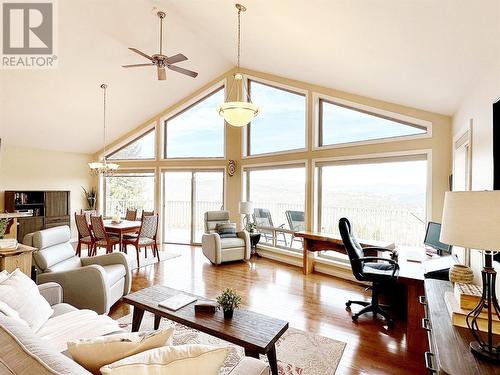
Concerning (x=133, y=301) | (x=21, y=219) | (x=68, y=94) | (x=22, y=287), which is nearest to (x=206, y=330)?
(x=133, y=301)

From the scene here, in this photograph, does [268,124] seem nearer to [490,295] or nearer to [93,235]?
[93,235]

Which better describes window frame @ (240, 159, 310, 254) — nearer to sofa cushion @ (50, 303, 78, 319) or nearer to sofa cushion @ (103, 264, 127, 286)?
sofa cushion @ (103, 264, 127, 286)

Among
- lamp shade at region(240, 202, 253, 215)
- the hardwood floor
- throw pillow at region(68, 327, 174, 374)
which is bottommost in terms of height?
the hardwood floor

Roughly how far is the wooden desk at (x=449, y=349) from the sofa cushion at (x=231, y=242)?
12.5ft

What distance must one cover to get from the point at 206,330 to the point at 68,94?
5.56m

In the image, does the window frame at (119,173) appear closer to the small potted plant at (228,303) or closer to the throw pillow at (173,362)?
the small potted plant at (228,303)

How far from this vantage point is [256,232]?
620 centimetres

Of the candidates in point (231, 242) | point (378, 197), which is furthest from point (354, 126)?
point (231, 242)

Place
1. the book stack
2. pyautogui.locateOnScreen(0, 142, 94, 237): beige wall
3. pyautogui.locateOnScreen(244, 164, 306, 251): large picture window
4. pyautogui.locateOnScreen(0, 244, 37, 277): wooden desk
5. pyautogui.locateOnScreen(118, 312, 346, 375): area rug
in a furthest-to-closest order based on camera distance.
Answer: pyautogui.locateOnScreen(0, 142, 94, 237): beige wall
pyautogui.locateOnScreen(244, 164, 306, 251): large picture window
pyautogui.locateOnScreen(0, 244, 37, 277): wooden desk
pyautogui.locateOnScreen(118, 312, 346, 375): area rug
the book stack

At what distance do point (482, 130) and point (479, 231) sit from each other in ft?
5.20

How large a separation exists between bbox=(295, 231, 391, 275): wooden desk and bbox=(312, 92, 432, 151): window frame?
1.61 m

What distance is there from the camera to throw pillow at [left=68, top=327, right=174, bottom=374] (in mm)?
1131

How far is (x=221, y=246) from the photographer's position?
5133 mm

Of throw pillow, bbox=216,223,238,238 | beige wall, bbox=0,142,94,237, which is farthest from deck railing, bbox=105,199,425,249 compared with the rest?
beige wall, bbox=0,142,94,237
